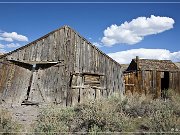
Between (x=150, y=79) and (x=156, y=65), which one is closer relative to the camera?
(x=150, y=79)

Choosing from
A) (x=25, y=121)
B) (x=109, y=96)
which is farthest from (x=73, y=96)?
(x=25, y=121)

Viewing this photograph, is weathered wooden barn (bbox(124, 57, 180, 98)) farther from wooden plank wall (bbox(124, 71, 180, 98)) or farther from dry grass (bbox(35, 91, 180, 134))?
dry grass (bbox(35, 91, 180, 134))

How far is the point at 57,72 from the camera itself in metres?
18.2

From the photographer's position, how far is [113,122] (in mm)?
11336

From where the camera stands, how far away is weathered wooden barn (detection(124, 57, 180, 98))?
2198 centimetres

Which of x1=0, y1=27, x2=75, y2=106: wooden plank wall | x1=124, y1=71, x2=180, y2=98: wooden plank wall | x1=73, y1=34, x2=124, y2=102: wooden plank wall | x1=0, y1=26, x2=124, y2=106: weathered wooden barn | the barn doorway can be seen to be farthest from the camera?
the barn doorway

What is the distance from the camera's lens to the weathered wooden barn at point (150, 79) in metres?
22.0

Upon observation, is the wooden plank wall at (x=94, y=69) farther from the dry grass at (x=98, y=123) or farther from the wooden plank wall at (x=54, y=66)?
the dry grass at (x=98, y=123)

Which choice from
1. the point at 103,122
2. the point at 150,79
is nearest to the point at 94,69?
the point at 150,79

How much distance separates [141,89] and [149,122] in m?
10.5

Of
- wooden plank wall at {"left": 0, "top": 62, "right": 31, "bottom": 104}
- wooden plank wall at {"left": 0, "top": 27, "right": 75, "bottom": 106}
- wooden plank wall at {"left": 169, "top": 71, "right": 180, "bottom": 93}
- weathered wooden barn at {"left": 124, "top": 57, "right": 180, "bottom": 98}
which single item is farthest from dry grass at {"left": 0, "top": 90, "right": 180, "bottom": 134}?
wooden plank wall at {"left": 169, "top": 71, "right": 180, "bottom": 93}

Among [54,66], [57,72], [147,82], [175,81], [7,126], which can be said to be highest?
[54,66]

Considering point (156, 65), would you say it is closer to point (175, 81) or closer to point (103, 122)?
point (175, 81)

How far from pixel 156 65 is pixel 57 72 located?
10911 mm
